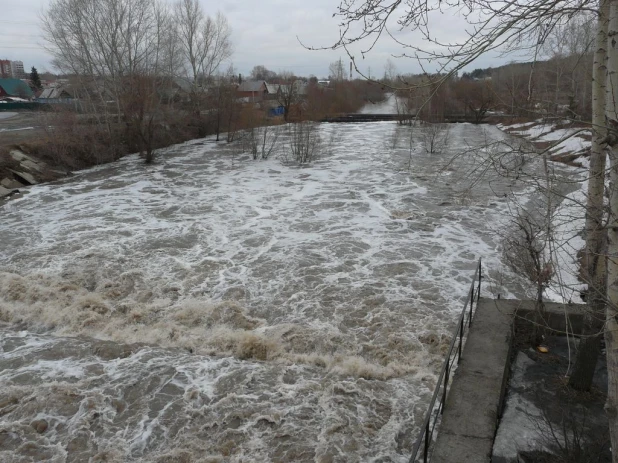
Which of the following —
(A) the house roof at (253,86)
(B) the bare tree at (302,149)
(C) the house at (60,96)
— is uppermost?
(A) the house roof at (253,86)

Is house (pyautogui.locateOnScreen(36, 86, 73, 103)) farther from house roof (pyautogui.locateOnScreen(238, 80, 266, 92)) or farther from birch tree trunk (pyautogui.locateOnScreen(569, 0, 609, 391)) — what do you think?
birch tree trunk (pyautogui.locateOnScreen(569, 0, 609, 391))

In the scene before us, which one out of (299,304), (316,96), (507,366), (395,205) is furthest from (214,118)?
(507,366)

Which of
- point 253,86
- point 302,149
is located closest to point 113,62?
point 302,149

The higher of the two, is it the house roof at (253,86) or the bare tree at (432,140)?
the house roof at (253,86)

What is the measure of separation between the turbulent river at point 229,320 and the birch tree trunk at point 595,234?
1.61m

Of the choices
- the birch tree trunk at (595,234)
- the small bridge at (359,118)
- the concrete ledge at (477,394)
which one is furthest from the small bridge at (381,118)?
the birch tree trunk at (595,234)

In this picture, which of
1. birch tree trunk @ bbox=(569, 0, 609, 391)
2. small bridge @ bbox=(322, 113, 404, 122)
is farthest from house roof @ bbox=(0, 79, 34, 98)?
birch tree trunk @ bbox=(569, 0, 609, 391)

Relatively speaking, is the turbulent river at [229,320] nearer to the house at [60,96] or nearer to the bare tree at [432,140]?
the bare tree at [432,140]

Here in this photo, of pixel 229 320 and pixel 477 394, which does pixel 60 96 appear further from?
pixel 477 394

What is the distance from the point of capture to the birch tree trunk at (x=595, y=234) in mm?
4152

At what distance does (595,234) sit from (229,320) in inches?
256

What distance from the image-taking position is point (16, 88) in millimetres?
75688

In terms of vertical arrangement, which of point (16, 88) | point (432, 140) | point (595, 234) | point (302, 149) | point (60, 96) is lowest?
point (302, 149)

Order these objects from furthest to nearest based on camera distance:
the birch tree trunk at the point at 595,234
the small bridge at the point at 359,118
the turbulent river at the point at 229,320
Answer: the small bridge at the point at 359,118
the turbulent river at the point at 229,320
the birch tree trunk at the point at 595,234
